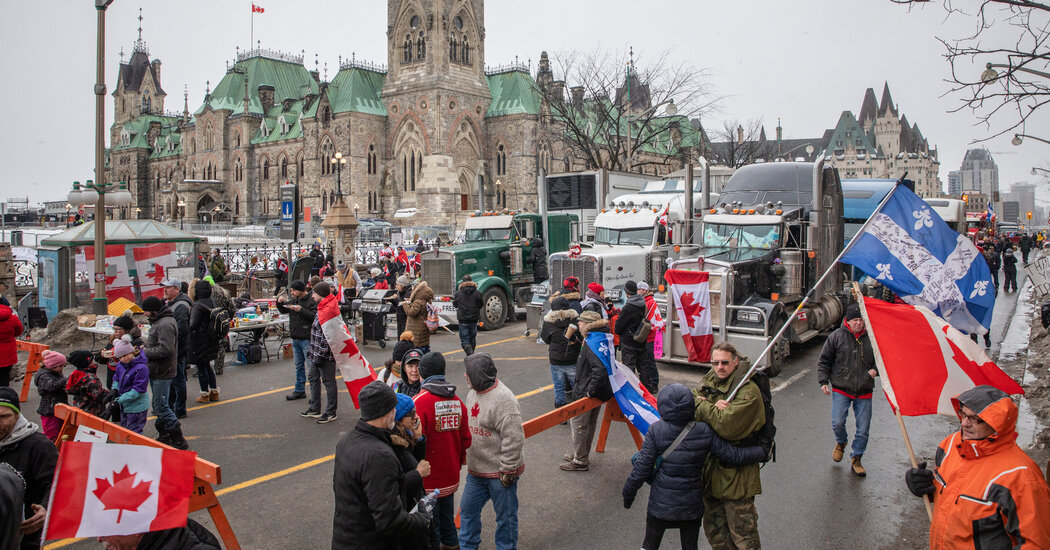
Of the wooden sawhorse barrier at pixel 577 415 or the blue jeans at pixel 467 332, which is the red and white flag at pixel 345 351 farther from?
the blue jeans at pixel 467 332

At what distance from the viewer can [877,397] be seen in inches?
424

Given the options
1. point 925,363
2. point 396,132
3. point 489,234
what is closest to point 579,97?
point 396,132

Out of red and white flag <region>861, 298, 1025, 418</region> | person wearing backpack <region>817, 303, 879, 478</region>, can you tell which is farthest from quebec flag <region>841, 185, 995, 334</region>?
person wearing backpack <region>817, 303, 879, 478</region>

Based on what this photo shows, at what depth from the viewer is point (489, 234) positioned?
1917 centimetres

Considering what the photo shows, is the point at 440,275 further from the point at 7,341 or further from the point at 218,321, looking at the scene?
the point at 7,341

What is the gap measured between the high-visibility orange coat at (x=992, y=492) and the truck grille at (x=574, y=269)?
11096mm

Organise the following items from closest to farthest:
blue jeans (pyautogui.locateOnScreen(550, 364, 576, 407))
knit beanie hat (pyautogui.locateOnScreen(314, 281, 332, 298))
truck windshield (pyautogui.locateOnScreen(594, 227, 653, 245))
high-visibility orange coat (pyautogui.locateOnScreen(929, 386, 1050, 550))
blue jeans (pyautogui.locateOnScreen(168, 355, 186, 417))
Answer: high-visibility orange coat (pyautogui.locateOnScreen(929, 386, 1050, 550)) < blue jeans (pyautogui.locateOnScreen(550, 364, 576, 407)) < knit beanie hat (pyautogui.locateOnScreen(314, 281, 332, 298)) < blue jeans (pyautogui.locateOnScreen(168, 355, 186, 417)) < truck windshield (pyautogui.locateOnScreen(594, 227, 653, 245))

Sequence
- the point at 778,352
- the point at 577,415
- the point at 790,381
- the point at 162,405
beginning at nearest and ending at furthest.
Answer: the point at 577,415 < the point at 162,405 < the point at 790,381 < the point at 778,352

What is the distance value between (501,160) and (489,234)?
143ft

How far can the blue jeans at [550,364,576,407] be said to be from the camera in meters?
8.80

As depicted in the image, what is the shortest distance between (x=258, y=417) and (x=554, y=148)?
57437 millimetres

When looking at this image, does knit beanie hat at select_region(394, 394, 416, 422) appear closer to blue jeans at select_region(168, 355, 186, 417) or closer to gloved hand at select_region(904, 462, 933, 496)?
gloved hand at select_region(904, 462, 933, 496)

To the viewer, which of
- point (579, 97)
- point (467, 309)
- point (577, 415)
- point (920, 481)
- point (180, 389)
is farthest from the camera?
point (579, 97)

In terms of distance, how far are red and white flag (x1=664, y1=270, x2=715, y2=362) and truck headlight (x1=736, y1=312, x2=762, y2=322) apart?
Answer: 54 centimetres
